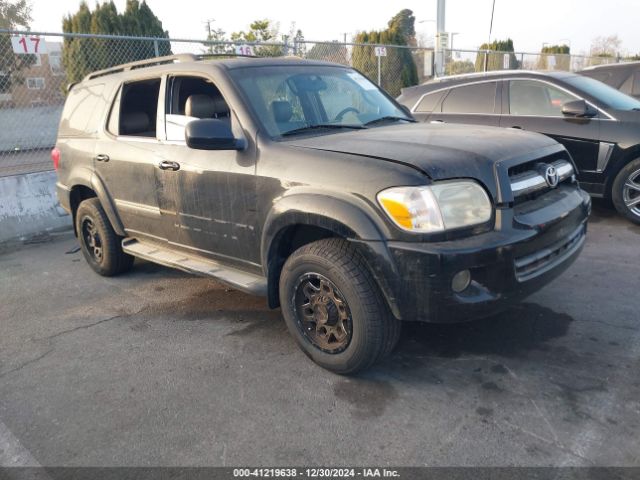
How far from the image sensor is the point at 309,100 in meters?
3.84

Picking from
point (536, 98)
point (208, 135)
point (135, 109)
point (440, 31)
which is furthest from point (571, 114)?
point (440, 31)

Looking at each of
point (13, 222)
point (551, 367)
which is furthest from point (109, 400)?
point (13, 222)

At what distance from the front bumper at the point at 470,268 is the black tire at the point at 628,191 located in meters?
3.64

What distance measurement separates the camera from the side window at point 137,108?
15.3 ft

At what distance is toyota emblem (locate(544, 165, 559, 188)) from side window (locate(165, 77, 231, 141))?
2.10 meters

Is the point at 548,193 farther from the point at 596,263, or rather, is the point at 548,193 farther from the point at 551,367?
the point at 596,263

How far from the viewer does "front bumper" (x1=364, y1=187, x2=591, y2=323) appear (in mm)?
2701

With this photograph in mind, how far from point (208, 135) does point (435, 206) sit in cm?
148

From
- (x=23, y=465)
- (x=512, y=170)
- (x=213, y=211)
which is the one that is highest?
(x=512, y=170)

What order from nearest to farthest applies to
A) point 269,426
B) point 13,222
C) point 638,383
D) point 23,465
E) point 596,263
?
point 23,465
point 269,426
point 638,383
point 596,263
point 13,222

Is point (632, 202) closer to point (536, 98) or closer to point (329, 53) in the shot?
point (536, 98)

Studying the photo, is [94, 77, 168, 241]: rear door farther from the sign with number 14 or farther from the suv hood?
the sign with number 14

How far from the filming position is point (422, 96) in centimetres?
745

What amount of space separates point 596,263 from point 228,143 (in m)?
3.52
